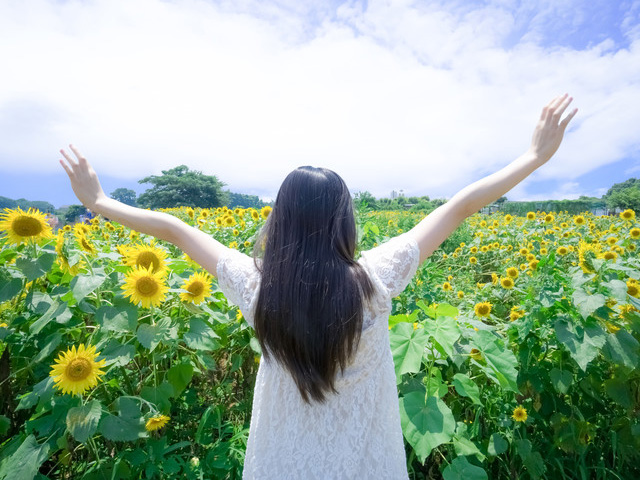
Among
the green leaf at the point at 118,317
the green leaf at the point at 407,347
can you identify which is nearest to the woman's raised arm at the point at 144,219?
the green leaf at the point at 118,317

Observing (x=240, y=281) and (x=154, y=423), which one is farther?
(x=154, y=423)

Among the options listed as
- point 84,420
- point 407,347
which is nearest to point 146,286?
point 84,420

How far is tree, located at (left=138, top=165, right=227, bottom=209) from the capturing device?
4288 cm

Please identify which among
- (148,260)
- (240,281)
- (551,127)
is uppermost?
(551,127)

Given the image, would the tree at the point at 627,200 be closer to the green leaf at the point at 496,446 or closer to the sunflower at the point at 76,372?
the green leaf at the point at 496,446

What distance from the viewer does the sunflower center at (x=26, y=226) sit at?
154 cm

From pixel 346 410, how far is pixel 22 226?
1462 mm

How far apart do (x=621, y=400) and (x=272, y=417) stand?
1.49 m

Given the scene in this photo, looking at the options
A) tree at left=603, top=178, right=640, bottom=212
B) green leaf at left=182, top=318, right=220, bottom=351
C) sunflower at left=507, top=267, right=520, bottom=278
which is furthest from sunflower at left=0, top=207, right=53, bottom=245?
tree at left=603, top=178, right=640, bottom=212

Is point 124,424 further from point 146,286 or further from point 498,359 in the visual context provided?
point 498,359

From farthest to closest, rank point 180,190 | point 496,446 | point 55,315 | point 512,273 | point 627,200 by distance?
point 180,190 < point 627,200 < point 512,273 < point 496,446 < point 55,315

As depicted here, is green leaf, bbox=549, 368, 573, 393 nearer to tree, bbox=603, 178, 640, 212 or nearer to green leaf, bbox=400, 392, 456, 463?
green leaf, bbox=400, 392, 456, 463

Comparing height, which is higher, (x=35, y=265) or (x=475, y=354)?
(x=35, y=265)

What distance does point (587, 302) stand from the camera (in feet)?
4.90
